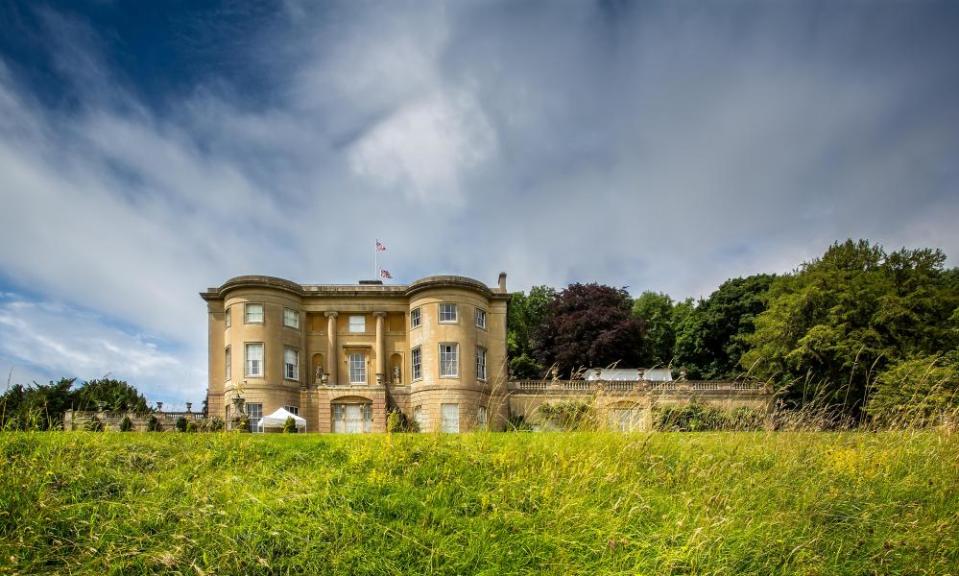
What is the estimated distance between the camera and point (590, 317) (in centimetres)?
5069

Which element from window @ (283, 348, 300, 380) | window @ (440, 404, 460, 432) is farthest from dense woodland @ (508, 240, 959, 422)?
window @ (283, 348, 300, 380)

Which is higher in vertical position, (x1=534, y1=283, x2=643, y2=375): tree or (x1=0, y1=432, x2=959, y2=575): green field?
(x1=534, y1=283, x2=643, y2=375): tree

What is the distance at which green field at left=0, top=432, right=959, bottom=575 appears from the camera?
23.5ft

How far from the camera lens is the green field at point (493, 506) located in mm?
7164

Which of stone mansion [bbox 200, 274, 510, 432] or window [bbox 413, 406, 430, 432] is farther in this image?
stone mansion [bbox 200, 274, 510, 432]

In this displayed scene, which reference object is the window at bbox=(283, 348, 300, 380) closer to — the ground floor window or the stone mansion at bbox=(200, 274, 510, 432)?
the stone mansion at bbox=(200, 274, 510, 432)

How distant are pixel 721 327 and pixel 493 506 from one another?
45.9 metres

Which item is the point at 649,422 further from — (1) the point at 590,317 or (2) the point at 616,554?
(1) the point at 590,317

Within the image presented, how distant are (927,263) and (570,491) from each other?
3440 cm

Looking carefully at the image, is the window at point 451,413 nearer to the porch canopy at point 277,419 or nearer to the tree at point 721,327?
the porch canopy at point 277,419

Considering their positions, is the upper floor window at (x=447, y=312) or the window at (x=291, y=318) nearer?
the upper floor window at (x=447, y=312)

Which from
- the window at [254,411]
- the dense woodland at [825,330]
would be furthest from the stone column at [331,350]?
the dense woodland at [825,330]

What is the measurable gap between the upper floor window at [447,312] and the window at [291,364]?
8.15 metres

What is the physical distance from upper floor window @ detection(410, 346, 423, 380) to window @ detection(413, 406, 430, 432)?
170cm
